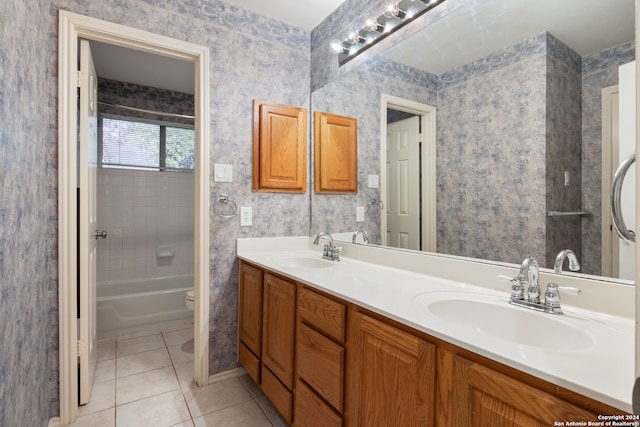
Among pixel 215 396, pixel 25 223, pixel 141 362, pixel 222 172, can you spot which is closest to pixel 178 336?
pixel 141 362

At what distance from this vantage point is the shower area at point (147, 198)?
3262 mm

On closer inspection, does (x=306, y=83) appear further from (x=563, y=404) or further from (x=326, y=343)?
(x=563, y=404)

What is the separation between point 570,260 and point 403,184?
0.83 m

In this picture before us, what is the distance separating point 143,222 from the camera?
11.6 feet

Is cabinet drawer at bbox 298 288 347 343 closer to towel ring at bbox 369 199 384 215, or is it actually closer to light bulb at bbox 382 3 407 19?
towel ring at bbox 369 199 384 215

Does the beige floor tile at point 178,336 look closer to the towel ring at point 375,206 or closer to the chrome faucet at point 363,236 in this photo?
the chrome faucet at point 363,236

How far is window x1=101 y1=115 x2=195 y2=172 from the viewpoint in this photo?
3.36m

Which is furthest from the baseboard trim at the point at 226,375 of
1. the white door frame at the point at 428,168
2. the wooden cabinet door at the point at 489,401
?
the wooden cabinet door at the point at 489,401

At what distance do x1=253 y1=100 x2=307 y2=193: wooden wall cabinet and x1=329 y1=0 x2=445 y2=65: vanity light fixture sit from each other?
505 millimetres

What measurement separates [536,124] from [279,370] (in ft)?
5.08

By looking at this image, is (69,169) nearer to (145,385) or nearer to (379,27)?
(145,385)

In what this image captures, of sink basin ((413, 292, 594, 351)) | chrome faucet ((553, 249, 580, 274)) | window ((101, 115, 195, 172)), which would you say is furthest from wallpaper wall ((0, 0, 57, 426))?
window ((101, 115, 195, 172))

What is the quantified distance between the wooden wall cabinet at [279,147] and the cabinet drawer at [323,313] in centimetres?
104

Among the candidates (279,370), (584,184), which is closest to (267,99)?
(279,370)
